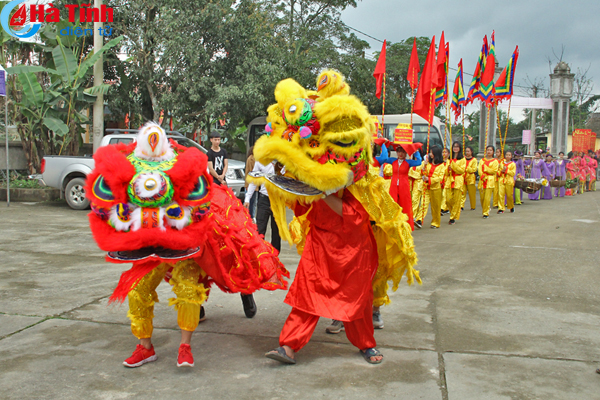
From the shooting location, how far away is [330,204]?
3332mm

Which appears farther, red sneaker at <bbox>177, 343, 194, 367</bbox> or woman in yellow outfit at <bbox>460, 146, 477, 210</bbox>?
woman in yellow outfit at <bbox>460, 146, 477, 210</bbox>

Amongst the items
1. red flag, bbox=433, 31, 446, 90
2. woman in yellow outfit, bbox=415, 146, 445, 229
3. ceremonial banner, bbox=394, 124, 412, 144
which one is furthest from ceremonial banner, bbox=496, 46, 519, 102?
ceremonial banner, bbox=394, 124, 412, 144

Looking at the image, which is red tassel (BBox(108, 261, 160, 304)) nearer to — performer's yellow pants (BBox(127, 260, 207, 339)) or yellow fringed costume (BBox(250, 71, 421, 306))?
performer's yellow pants (BBox(127, 260, 207, 339))

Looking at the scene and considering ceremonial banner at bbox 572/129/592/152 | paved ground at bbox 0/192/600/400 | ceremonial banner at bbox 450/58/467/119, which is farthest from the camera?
ceremonial banner at bbox 572/129/592/152

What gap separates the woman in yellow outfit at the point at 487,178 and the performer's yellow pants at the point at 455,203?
1.25 m

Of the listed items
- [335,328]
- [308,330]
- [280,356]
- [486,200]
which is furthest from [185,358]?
A: [486,200]

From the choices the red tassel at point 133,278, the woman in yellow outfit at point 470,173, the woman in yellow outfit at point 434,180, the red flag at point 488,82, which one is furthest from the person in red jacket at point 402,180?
the red flag at point 488,82

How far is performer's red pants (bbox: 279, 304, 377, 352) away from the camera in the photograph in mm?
3312

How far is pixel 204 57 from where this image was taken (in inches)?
589

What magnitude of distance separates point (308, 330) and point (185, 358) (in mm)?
802

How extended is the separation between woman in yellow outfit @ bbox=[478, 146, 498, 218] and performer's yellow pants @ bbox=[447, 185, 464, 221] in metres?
1.25

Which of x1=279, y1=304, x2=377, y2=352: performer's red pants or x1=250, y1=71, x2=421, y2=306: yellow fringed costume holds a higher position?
x1=250, y1=71, x2=421, y2=306: yellow fringed costume

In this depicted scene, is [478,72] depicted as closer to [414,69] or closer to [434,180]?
[414,69]

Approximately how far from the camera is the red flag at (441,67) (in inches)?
395
